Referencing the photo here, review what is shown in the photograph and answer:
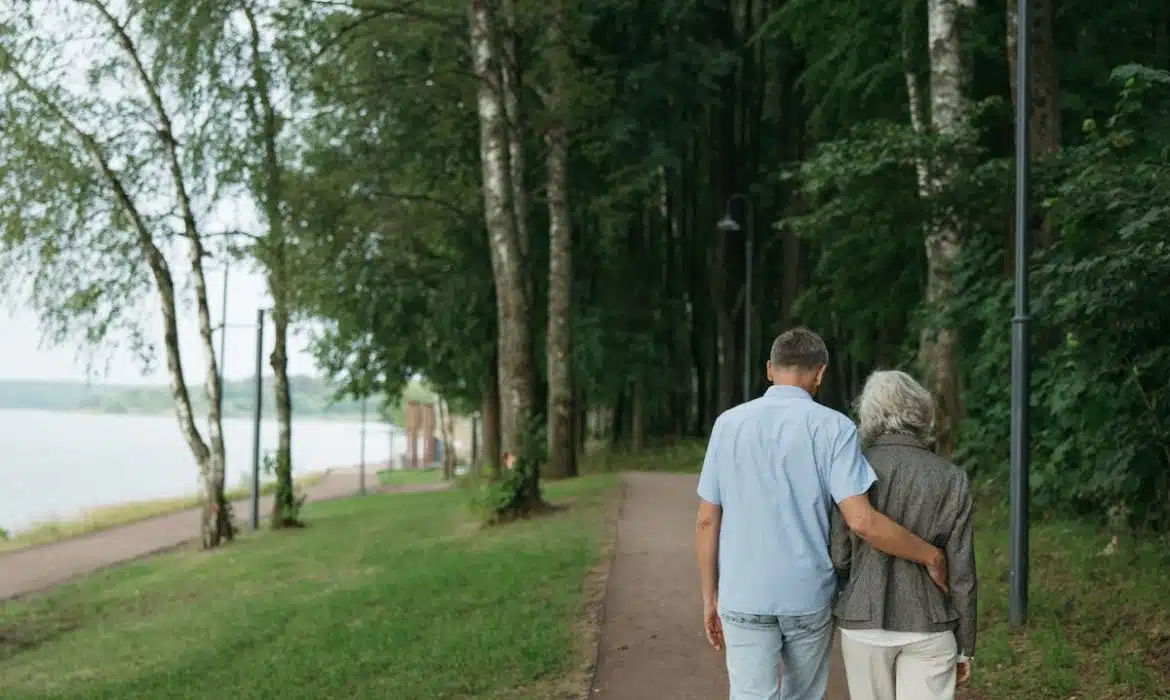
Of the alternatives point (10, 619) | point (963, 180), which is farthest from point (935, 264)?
point (10, 619)

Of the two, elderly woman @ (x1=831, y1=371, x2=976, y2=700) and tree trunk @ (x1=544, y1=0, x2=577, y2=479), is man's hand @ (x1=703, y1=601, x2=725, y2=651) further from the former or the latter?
tree trunk @ (x1=544, y1=0, x2=577, y2=479)

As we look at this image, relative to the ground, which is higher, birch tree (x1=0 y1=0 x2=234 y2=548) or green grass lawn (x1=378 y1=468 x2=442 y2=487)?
birch tree (x1=0 y1=0 x2=234 y2=548)

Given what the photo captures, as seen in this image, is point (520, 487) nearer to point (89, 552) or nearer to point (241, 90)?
point (241, 90)

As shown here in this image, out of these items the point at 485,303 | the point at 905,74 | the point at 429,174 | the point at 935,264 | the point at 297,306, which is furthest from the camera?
the point at 485,303

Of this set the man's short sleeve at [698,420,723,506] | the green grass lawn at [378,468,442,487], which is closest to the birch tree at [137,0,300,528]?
the man's short sleeve at [698,420,723,506]

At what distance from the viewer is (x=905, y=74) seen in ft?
64.2

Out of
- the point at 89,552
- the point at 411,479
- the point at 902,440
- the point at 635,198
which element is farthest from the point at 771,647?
the point at 411,479

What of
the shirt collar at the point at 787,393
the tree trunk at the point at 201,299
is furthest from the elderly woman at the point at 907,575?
the tree trunk at the point at 201,299

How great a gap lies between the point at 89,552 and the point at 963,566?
28555mm

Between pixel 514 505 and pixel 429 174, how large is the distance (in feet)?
38.6

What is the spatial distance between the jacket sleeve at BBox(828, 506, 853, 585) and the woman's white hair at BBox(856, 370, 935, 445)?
28 cm

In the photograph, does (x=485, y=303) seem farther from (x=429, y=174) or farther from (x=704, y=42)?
(x=704, y=42)

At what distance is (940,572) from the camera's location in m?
4.07

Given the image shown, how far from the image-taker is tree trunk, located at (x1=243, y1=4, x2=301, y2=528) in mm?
19500
